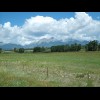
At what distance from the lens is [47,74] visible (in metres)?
7.80

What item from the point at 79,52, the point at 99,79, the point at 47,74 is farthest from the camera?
the point at 79,52

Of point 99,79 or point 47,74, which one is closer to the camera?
point 99,79
